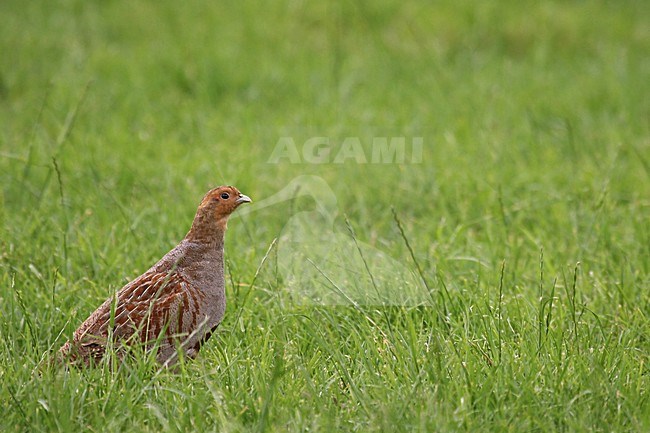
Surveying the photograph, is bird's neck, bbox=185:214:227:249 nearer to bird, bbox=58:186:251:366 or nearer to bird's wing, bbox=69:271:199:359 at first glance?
bird, bbox=58:186:251:366

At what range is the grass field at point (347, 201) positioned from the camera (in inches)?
119

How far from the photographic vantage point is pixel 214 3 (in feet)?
29.2

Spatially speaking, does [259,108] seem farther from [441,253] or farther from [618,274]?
[618,274]

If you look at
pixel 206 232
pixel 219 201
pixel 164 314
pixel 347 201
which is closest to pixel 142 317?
pixel 164 314

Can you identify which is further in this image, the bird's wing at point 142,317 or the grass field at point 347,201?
the bird's wing at point 142,317

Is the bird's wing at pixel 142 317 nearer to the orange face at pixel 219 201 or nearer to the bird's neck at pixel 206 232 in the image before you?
the bird's neck at pixel 206 232

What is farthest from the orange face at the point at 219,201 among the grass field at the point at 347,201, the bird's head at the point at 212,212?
the grass field at the point at 347,201

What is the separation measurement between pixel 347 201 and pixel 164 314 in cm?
256

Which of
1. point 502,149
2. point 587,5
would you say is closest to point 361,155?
point 502,149

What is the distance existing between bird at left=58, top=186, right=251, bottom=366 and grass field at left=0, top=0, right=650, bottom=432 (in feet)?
0.34

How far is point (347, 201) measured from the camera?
555 centimetres

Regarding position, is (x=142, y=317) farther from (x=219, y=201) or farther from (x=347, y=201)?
(x=347, y=201)

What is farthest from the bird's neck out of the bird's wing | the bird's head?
the bird's wing

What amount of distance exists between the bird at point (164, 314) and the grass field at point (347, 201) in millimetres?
104
